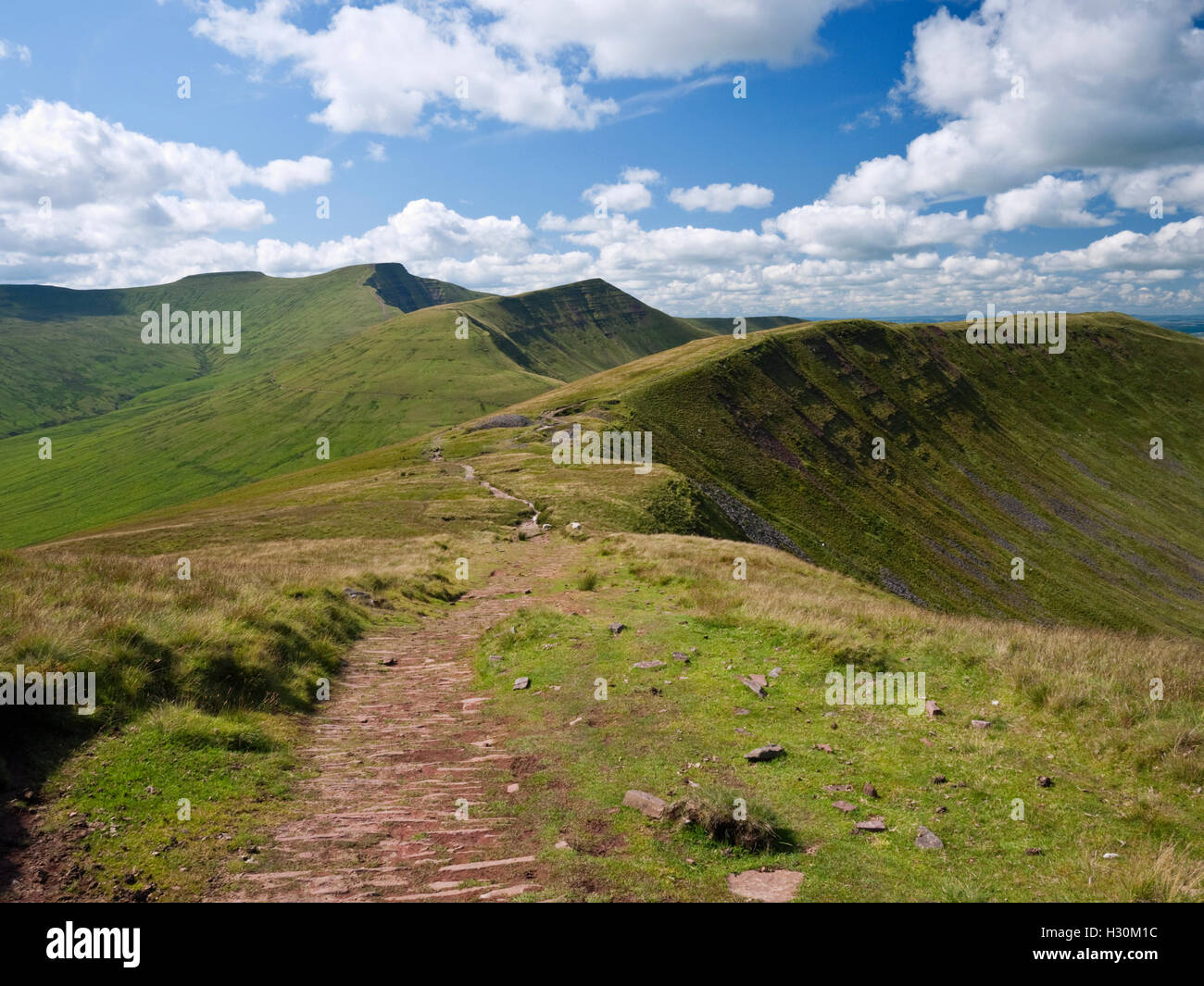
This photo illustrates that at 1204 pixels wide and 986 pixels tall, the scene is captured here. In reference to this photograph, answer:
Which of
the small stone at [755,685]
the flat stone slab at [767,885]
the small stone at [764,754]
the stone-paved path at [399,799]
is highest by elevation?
the small stone at [755,685]

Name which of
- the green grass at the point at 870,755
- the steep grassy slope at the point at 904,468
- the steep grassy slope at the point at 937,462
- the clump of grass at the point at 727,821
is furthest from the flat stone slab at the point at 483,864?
the steep grassy slope at the point at 937,462

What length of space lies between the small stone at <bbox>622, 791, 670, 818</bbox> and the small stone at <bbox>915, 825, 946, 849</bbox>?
134 inches

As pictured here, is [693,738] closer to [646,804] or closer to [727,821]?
[646,804]

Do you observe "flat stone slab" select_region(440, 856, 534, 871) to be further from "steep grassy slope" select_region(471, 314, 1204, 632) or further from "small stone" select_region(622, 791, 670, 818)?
"steep grassy slope" select_region(471, 314, 1204, 632)

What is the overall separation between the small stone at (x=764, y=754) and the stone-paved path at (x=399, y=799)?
13.8 ft

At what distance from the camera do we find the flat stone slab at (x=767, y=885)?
7.26 metres

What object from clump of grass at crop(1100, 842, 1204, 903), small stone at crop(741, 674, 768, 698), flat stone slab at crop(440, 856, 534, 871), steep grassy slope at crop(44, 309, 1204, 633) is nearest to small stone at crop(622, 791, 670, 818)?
flat stone slab at crop(440, 856, 534, 871)

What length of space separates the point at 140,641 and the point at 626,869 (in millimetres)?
10145

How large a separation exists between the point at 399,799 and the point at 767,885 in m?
5.83

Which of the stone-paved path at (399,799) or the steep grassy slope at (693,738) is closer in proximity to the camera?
the stone-paved path at (399,799)

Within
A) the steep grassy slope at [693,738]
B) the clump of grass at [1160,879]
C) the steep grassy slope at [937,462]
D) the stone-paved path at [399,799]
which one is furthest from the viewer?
the steep grassy slope at [937,462]

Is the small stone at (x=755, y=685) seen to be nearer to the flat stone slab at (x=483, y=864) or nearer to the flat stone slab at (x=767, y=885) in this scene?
the flat stone slab at (x=767, y=885)

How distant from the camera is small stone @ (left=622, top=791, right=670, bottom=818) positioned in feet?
29.6
